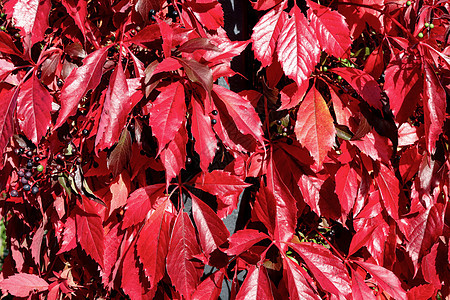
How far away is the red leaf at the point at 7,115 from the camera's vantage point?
0.78 meters

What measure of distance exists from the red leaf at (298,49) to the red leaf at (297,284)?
442 millimetres

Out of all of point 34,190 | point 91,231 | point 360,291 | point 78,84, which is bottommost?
point 360,291

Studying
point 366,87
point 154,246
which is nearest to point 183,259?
point 154,246

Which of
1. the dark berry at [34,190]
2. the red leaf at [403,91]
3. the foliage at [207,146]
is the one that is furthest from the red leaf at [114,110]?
the red leaf at [403,91]

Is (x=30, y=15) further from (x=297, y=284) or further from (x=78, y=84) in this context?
(x=297, y=284)

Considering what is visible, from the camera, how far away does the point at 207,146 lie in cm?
77

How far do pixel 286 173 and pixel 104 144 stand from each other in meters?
0.49

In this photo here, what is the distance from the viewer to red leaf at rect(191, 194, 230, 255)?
883 mm

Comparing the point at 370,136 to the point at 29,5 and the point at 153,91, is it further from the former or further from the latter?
the point at 29,5

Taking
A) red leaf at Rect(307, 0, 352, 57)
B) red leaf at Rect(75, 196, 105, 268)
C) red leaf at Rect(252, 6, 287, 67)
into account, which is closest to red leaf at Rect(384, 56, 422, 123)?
red leaf at Rect(307, 0, 352, 57)

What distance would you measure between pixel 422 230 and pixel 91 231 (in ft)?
3.01

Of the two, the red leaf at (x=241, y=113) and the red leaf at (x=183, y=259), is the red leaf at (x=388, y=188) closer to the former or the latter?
the red leaf at (x=241, y=113)

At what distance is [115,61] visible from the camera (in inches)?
34.6

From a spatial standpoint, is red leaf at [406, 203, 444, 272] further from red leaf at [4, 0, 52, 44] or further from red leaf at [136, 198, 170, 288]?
red leaf at [4, 0, 52, 44]
